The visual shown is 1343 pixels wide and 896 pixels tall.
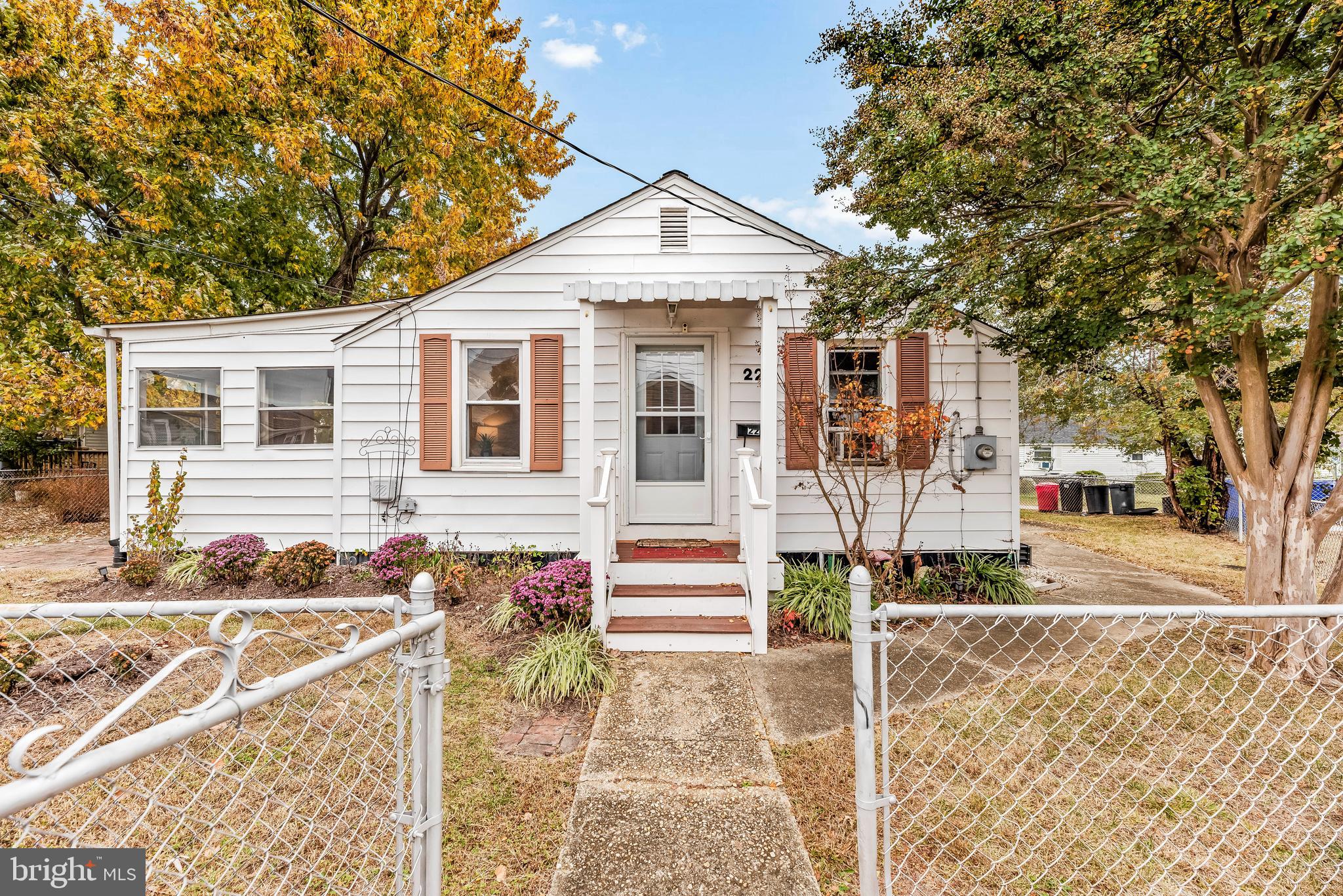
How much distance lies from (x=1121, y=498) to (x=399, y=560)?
1469 centimetres

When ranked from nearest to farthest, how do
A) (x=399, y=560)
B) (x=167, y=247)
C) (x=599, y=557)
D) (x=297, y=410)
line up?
(x=599, y=557), (x=399, y=560), (x=297, y=410), (x=167, y=247)

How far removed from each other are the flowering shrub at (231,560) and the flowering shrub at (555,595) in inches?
125

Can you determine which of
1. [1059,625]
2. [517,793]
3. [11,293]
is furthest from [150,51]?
[1059,625]

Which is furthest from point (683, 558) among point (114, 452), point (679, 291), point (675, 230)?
point (114, 452)

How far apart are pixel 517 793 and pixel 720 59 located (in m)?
10.3

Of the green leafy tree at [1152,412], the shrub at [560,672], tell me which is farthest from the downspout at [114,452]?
the green leafy tree at [1152,412]

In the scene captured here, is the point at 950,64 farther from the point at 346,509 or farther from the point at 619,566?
the point at 346,509

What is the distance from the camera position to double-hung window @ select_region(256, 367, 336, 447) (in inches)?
251

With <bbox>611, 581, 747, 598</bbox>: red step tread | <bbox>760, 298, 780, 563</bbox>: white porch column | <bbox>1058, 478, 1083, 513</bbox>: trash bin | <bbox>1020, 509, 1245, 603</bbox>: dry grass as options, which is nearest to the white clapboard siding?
<bbox>760, 298, 780, 563</bbox>: white porch column

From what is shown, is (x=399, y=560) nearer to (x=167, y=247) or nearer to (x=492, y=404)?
(x=492, y=404)

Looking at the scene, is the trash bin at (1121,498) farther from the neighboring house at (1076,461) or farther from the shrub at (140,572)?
the shrub at (140,572)

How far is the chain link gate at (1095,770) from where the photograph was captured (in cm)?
162

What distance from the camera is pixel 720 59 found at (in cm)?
875

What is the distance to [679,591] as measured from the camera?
452 cm
